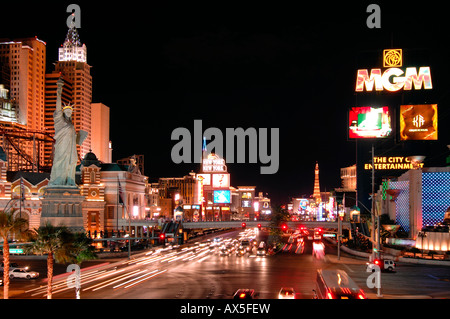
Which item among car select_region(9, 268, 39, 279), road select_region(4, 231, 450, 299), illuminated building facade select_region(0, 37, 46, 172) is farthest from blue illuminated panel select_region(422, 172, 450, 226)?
illuminated building facade select_region(0, 37, 46, 172)

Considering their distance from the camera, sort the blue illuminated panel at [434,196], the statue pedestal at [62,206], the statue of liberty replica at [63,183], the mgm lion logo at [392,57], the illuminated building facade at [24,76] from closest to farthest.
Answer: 1. the blue illuminated panel at [434,196]
2. the statue pedestal at [62,206]
3. the statue of liberty replica at [63,183]
4. the mgm lion logo at [392,57]
5. the illuminated building facade at [24,76]

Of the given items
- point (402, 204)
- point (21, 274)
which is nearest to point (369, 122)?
point (402, 204)

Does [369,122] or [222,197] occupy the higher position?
[369,122]

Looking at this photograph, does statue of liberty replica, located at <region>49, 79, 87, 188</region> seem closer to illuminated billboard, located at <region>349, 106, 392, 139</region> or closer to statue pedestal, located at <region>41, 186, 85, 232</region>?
statue pedestal, located at <region>41, 186, 85, 232</region>

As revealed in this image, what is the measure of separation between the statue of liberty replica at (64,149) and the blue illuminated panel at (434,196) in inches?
1920

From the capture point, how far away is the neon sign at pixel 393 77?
106 meters

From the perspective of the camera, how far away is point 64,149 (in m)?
70.5

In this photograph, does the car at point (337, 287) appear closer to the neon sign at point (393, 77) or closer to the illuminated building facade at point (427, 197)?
the illuminated building facade at point (427, 197)

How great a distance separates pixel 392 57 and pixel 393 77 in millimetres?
4325

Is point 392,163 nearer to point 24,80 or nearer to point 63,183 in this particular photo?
point 63,183

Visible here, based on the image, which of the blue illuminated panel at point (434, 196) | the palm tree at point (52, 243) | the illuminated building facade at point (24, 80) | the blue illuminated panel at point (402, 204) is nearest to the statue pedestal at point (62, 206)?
the palm tree at point (52, 243)

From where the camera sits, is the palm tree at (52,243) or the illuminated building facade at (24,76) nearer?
the palm tree at (52,243)

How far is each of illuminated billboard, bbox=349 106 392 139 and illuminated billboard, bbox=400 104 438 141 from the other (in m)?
10.7
